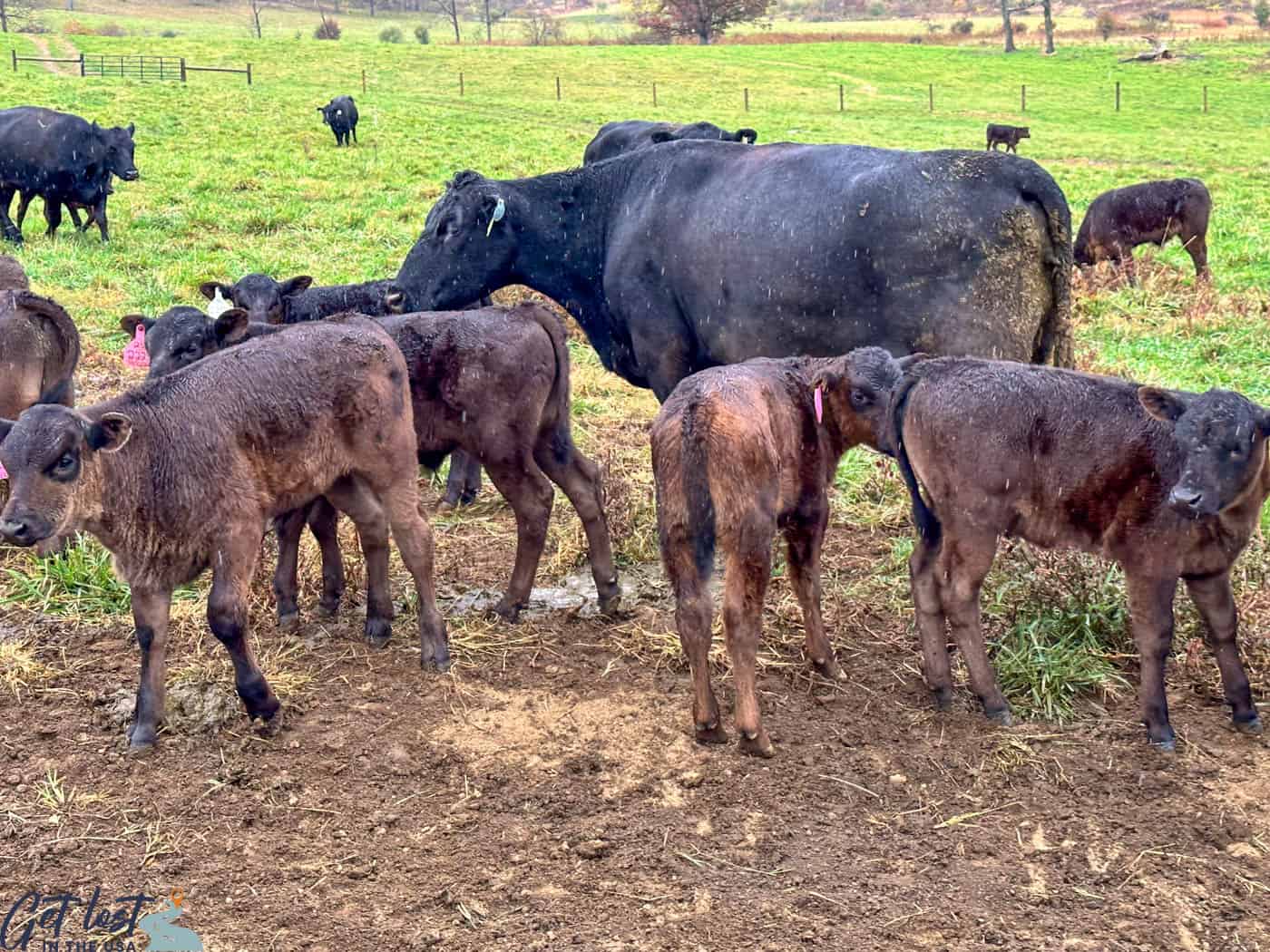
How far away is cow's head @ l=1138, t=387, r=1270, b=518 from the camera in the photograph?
14.5ft

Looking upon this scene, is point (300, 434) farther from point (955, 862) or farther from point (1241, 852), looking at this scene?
point (1241, 852)

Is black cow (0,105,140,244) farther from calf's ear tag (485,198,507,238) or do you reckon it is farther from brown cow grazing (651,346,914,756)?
brown cow grazing (651,346,914,756)

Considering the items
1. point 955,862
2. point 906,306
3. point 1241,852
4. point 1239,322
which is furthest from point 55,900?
point 1239,322

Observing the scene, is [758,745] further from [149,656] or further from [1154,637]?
[149,656]

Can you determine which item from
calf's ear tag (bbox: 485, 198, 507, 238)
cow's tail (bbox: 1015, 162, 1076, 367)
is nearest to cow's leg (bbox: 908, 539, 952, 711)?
cow's tail (bbox: 1015, 162, 1076, 367)

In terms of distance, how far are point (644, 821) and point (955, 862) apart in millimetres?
1064

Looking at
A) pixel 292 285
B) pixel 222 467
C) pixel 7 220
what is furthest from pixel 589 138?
pixel 222 467

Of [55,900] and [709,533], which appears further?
[709,533]

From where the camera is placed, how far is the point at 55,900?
4.05m

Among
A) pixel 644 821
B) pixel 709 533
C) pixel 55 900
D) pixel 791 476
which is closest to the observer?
pixel 55 900

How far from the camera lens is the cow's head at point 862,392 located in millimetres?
5258

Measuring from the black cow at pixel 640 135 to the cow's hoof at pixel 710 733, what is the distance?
39.8 ft
